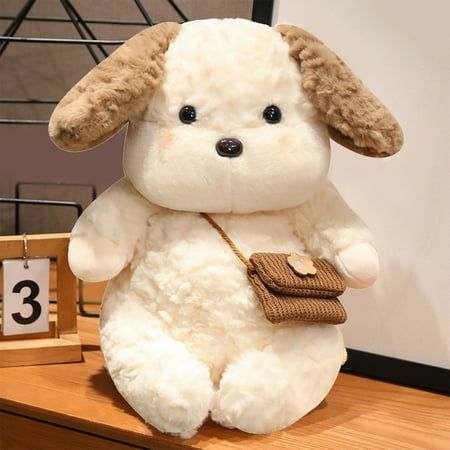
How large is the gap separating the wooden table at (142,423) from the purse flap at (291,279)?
0.59ft

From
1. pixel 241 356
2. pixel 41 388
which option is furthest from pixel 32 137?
pixel 241 356

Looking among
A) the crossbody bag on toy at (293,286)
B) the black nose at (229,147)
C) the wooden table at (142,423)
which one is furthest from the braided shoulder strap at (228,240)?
the wooden table at (142,423)

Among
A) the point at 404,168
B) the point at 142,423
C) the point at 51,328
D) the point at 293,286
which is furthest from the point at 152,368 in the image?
the point at 404,168

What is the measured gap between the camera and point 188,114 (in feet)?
2.51

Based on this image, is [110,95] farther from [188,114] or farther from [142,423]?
[142,423]

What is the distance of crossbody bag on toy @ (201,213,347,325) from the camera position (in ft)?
2.49

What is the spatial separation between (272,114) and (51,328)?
1.60 ft

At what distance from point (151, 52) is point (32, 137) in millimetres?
576

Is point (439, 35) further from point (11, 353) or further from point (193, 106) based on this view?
point (11, 353)

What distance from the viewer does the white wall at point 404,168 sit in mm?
918

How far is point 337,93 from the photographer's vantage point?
76 centimetres

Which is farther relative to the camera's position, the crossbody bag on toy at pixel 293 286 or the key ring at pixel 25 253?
the key ring at pixel 25 253

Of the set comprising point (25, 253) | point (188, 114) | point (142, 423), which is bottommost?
point (142, 423)

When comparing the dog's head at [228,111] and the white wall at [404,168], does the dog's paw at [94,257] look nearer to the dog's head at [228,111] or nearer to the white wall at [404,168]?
the dog's head at [228,111]
